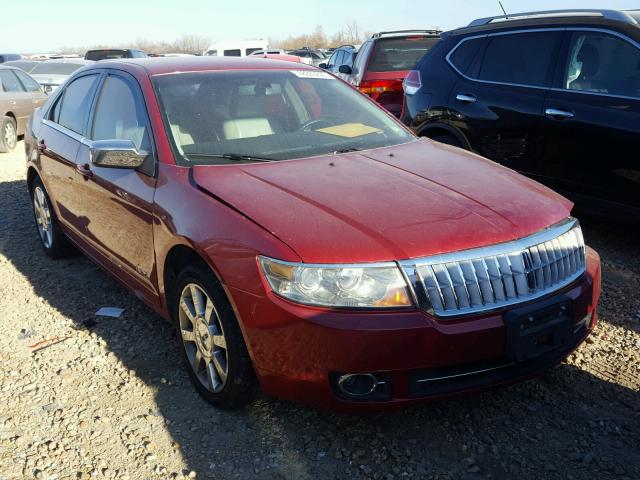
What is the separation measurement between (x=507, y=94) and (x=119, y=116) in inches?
125

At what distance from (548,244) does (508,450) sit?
0.90 metres

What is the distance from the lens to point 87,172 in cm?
419

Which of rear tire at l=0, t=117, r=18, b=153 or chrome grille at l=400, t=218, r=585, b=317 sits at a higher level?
chrome grille at l=400, t=218, r=585, b=317

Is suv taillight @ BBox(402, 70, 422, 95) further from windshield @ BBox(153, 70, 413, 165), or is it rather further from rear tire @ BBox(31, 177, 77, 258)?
rear tire @ BBox(31, 177, 77, 258)

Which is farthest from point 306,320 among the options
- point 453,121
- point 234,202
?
point 453,121

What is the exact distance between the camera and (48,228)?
17.8 feet

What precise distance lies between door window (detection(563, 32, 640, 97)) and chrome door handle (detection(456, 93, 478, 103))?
2.70ft

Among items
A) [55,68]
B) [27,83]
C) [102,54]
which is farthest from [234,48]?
[27,83]

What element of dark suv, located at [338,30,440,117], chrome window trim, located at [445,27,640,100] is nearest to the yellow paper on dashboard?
chrome window trim, located at [445,27,640,100]

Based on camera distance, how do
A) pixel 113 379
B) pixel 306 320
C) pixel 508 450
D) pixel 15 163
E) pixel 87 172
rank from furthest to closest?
pixel 15 163
pixel 87 172
pixel 113 379
pixel 508 450
pixel 306 320

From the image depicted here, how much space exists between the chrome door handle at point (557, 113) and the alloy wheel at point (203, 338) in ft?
10.9

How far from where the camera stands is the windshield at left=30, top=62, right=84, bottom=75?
1642 cm

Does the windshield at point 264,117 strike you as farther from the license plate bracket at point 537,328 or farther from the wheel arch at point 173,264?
the license plate bracket at point 537,328

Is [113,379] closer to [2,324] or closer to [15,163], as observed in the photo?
[2,324]
